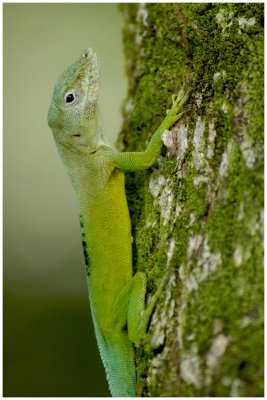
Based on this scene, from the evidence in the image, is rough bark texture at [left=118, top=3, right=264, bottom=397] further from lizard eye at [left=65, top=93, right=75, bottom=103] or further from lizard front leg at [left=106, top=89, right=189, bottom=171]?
lizard eye at [left=65, top=93, right=75, bottom=103]

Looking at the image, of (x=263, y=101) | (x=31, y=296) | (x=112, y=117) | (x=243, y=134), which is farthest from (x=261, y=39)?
(x=31, y=296)

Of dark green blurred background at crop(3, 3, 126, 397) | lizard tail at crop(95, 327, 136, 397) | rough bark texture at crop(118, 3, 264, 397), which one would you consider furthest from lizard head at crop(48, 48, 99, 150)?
dark green blurred background at crop(3, 3, 126, 397)

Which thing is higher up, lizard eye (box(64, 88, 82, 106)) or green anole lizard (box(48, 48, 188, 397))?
lizard eye (box(64, 88, 82, 106))

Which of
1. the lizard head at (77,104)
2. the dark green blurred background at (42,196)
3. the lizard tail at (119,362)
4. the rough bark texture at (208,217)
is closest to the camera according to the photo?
the rough bark texture at (208,217)

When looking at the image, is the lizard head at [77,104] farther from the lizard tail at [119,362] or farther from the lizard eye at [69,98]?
the lizard tail at [119,362]

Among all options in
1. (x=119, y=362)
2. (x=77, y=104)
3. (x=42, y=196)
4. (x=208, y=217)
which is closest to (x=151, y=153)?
(x=77, y=104)

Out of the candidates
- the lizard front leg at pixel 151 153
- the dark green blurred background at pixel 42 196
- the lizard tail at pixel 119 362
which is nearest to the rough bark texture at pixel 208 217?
the lizard front leg at pixel 151 153

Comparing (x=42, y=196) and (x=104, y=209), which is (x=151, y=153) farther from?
(x=42, y=196)

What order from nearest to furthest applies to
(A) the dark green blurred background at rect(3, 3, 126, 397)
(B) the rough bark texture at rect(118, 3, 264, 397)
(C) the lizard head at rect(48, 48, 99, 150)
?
1. (B) the rough bark texture at rect(118, 3, 264, 397)
2. (C) the lizard head at rect(48, 48, 99, 150)
3. (A) the dark green blurred background at rect(3, 3, 126, 397)
